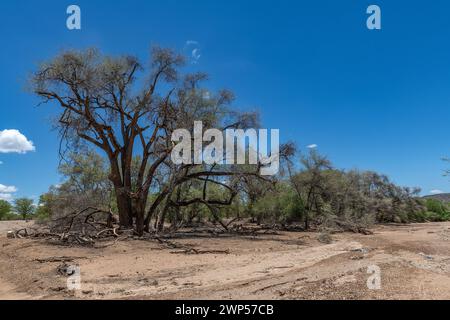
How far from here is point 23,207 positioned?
53.7 metres

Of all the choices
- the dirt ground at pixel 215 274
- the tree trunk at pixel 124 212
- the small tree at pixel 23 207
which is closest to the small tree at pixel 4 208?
the small tree at pixel 23 207

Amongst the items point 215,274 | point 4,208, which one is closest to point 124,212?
point 215,274

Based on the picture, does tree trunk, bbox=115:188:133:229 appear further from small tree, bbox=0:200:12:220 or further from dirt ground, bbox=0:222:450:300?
small tree, bbox=0:200:12:220

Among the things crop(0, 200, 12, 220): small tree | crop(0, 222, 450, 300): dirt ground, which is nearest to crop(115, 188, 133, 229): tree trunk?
crop(0, 222, 450, 300): dirt ground

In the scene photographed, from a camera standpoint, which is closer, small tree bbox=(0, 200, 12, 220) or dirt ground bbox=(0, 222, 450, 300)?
dirt ground bbox=(0, 222, 450, 300)

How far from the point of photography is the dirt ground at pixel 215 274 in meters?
6.48

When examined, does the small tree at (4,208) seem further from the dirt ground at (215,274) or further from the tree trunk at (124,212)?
the dirt ground at (215,274)

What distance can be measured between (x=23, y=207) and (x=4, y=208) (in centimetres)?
243

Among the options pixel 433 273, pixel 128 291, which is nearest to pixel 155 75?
pixel 128 291

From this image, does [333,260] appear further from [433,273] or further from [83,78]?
[83,78]

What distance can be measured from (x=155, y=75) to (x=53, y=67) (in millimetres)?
4558

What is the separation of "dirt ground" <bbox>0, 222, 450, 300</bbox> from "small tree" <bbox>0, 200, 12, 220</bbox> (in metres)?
44.1

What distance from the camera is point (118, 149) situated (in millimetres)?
18703

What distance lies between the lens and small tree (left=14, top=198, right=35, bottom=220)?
53781mm
